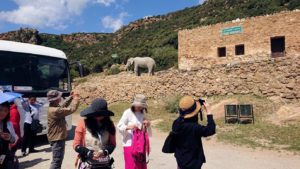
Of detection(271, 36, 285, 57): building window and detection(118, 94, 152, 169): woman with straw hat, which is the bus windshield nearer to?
detection(118, 94, 152, 169): woman with straw hat

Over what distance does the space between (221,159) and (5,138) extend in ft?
19.1

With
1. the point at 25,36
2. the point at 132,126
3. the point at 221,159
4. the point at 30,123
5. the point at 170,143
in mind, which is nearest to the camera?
the point at 170,143

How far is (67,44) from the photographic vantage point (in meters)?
73.3

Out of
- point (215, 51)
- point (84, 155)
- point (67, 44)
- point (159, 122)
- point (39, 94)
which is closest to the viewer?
point (84, 155)

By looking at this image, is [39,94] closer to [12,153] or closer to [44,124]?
[44,124]

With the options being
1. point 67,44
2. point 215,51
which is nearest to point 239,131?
point 215,51

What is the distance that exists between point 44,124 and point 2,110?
6.88m

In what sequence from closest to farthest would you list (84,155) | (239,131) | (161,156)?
(84,155), (161,156), (239,131)

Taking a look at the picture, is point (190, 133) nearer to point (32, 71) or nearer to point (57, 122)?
point (57, 122)

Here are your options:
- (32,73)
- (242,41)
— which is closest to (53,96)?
(32,73)

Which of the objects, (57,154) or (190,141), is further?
(57,154)

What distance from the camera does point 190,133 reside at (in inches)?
171

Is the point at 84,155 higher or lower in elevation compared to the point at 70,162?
higher

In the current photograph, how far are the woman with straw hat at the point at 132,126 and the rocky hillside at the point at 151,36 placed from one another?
84.3 feet
